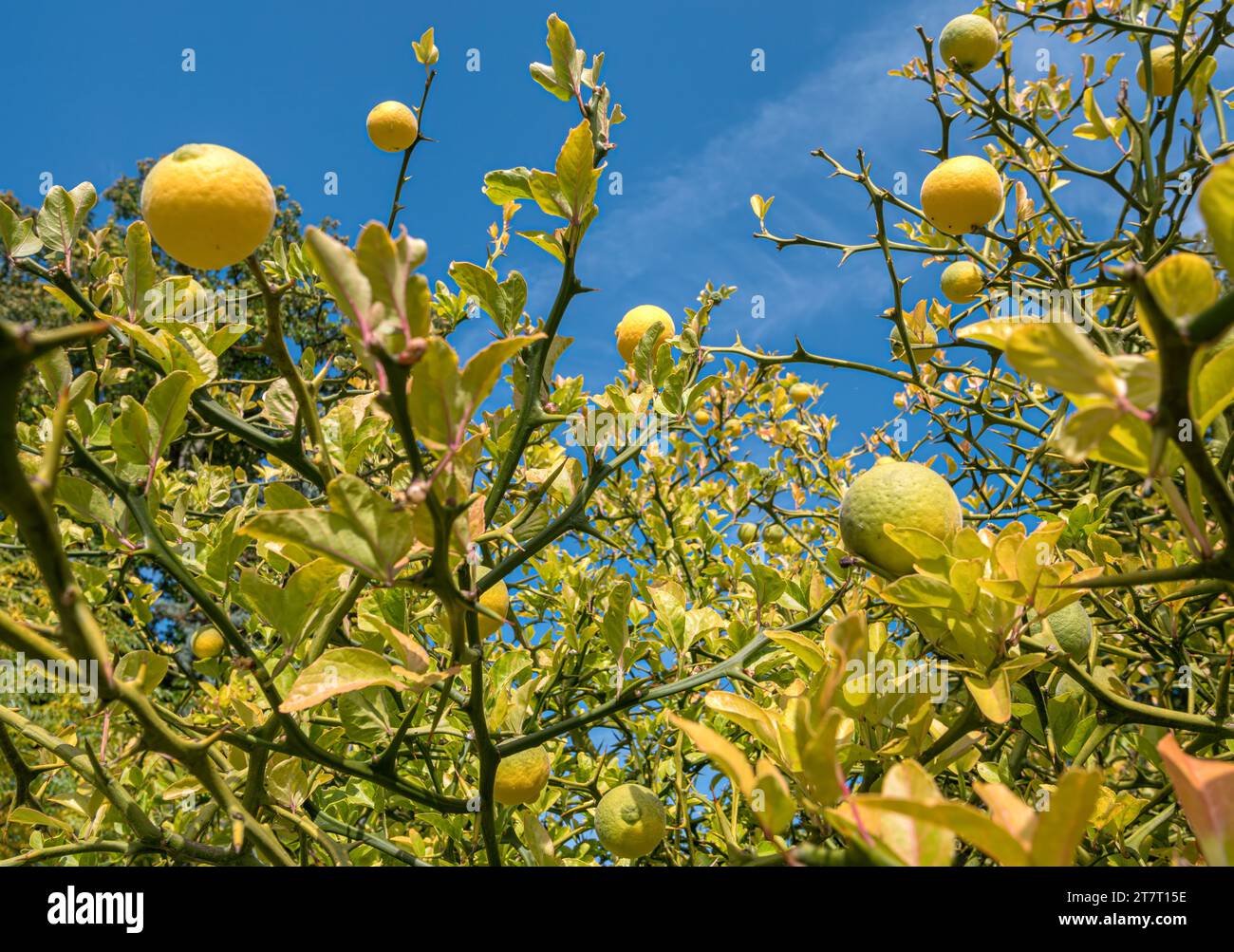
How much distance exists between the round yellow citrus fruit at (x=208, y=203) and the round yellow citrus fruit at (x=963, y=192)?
52.8 inches

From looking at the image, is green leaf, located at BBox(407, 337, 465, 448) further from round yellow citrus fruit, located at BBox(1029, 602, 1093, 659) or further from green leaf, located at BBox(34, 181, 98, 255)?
round yellow citrus fruit, located at BBox(1029, 602, 1093, 659)

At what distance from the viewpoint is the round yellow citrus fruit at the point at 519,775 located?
1.16 m

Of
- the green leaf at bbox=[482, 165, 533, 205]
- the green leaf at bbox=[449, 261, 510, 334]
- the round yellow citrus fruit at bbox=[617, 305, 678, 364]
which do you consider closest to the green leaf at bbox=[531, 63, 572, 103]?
the green leaf at bbox=[482, 165, 533, 205]

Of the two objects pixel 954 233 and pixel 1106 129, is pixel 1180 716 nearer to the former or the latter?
pixel 954 233

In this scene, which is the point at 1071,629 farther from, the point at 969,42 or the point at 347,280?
the point at 969,42

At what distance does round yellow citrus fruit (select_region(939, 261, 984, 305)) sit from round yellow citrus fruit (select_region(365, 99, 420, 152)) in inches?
55.7

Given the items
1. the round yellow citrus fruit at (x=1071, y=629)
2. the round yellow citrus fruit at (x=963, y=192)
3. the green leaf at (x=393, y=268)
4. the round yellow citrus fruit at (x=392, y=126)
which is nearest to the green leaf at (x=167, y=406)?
the green leaf at (x=393, y=268)

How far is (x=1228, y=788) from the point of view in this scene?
455mm

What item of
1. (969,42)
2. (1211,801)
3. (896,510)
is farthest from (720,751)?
(969,42)

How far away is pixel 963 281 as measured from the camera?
2221mm

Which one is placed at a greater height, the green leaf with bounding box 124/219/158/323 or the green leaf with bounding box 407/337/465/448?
the green leaf with bounding box 124/219/158/323

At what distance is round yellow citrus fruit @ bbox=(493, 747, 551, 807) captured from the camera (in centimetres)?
116

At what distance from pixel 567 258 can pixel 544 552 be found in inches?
53.5

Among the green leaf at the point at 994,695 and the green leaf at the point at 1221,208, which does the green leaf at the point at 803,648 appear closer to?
the green leaf at the point at 994,695
